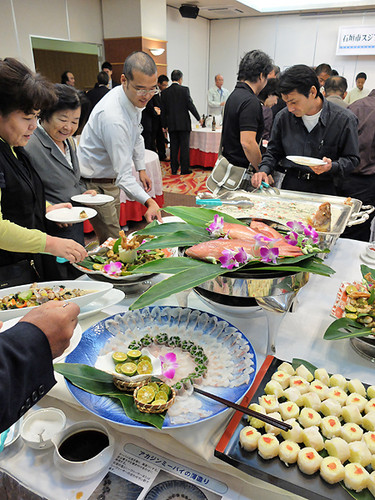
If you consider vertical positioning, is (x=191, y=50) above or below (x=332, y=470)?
above

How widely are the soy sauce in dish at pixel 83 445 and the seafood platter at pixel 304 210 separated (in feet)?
2.72

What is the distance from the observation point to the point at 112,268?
3.44 feet

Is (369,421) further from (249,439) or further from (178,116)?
(178,116)

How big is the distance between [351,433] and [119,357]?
1.31ft

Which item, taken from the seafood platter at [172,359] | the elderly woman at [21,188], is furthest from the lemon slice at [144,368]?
the elderly woman at [21,188]

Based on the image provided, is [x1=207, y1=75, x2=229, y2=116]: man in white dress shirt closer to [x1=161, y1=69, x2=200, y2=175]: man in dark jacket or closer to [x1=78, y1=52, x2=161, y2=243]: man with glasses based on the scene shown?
[x1=161, y1=69, x2=200, y2=175]: man in dark jacket

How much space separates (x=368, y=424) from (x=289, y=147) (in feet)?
5.44

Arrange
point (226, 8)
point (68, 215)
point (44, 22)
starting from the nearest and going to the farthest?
point (68, 215), point (44, 22), point (226, 8)

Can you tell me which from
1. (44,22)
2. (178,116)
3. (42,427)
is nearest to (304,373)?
(42,427)

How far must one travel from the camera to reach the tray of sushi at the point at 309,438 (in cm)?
51

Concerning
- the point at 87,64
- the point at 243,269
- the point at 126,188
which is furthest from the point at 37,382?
the point at 87,64

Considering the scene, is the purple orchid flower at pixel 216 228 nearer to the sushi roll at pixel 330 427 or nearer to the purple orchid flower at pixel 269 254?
the purple orchid flower at pixel 269 254

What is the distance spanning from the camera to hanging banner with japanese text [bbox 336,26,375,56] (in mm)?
7227

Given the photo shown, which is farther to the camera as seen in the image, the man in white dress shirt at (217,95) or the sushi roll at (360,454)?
the man in white dress shirt at (217,95)
